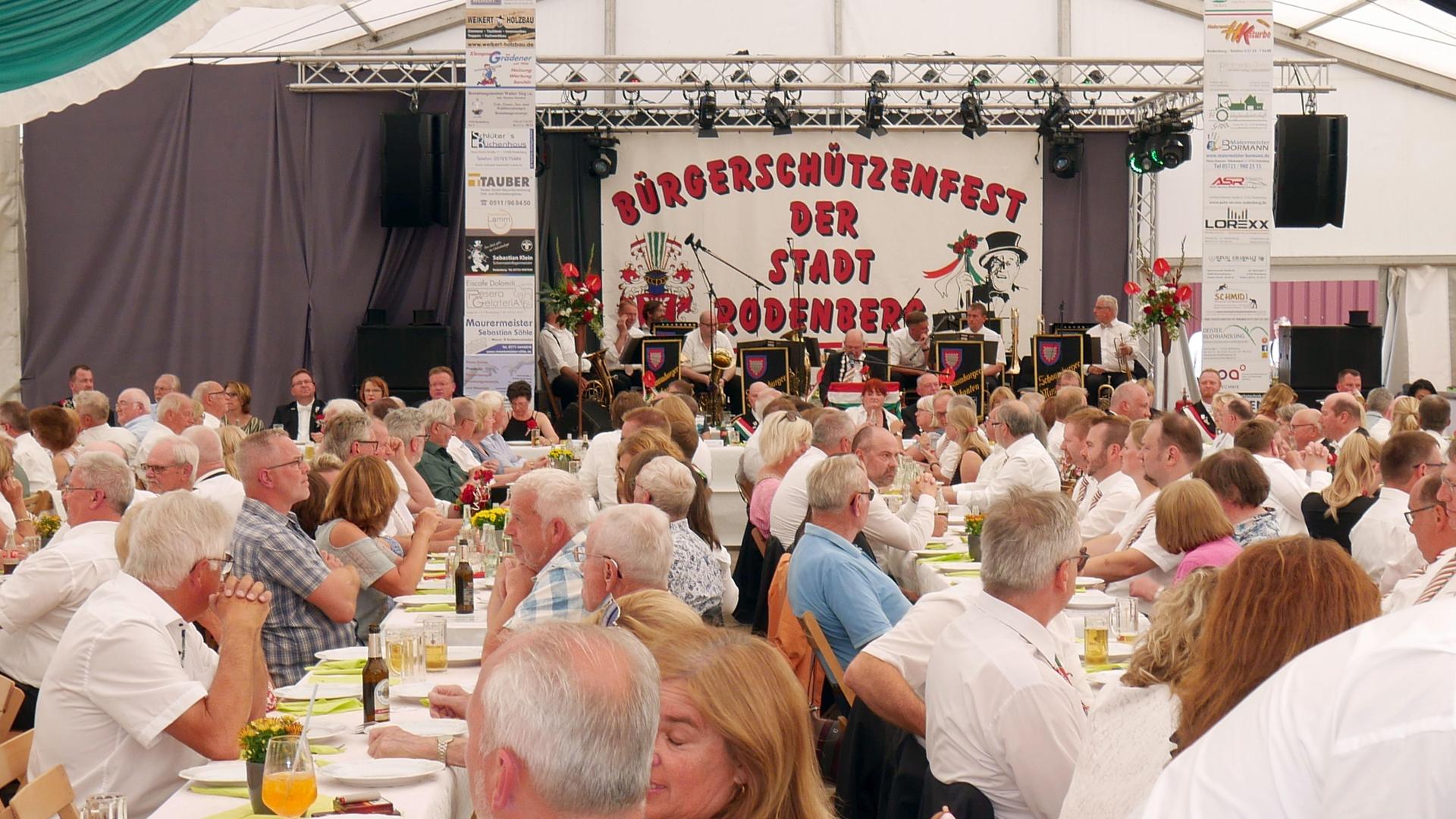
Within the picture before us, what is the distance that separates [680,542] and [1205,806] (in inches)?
161

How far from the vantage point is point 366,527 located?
4.98m

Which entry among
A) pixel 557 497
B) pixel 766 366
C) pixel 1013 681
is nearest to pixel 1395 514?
pixel 1013 681

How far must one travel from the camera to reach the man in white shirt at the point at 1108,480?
6.20 m

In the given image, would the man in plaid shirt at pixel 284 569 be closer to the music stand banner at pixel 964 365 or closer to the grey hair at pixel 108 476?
the grey hair at pixel 108 476

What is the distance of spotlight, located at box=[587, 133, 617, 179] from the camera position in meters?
15.9

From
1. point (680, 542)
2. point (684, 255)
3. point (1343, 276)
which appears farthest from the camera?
point (1343, 276)

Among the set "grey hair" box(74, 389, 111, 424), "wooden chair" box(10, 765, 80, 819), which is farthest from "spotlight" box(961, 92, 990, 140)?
"wooden chair" box(10, 765, 80, 819)

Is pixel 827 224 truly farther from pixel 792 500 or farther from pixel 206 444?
pixel 206 444

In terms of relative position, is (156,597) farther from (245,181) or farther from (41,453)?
(245,181)

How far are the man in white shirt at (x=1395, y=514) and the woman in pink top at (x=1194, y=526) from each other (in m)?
1.09

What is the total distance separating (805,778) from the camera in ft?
7.05

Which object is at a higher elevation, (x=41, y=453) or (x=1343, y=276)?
(x=1343, y=276)

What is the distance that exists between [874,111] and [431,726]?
11778mm

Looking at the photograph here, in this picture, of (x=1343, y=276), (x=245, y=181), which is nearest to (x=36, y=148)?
(x=245, y=181)
